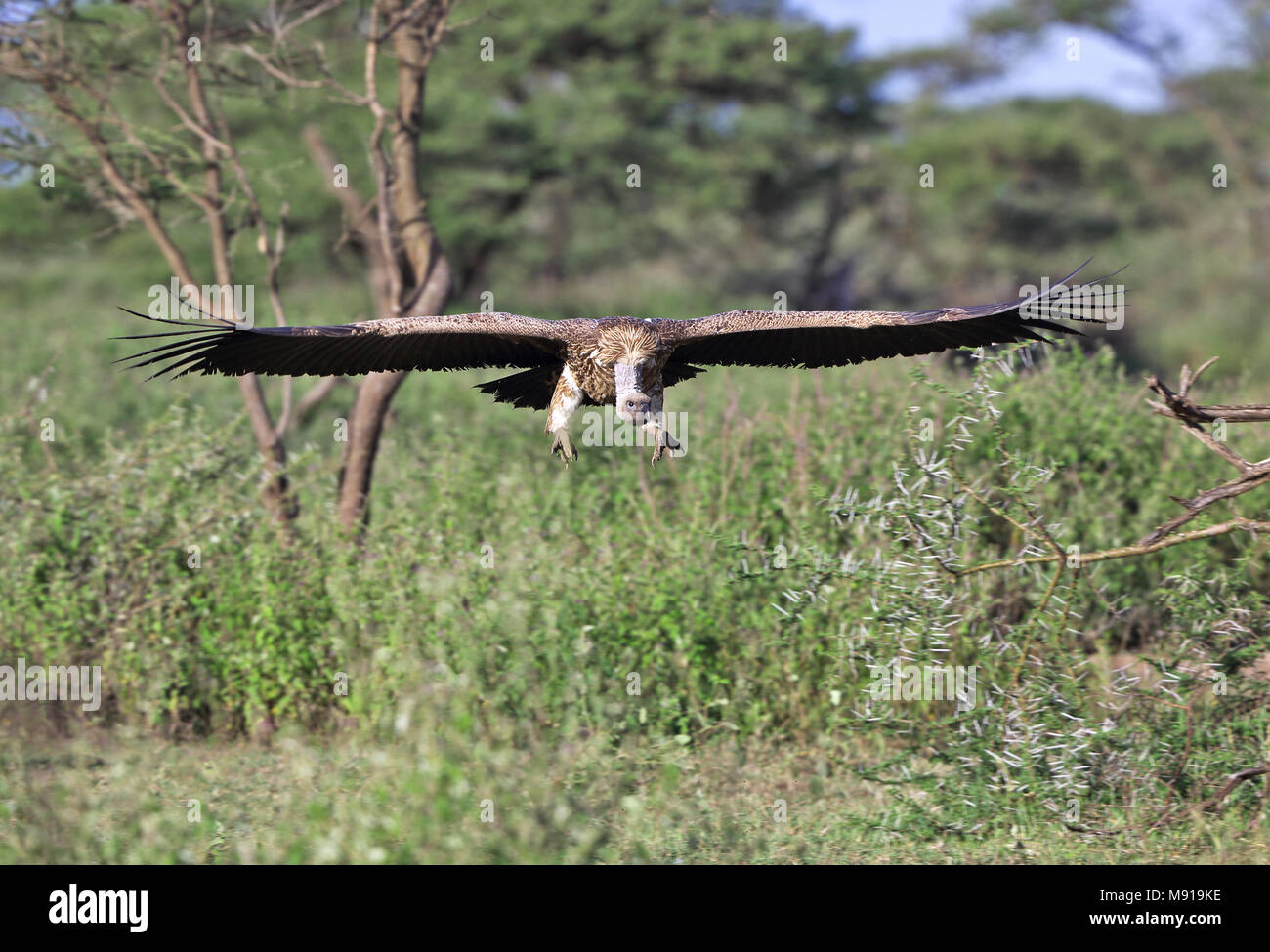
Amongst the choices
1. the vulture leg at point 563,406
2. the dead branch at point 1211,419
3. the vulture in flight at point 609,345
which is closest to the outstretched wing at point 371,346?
the vulture in flight at point 609,345

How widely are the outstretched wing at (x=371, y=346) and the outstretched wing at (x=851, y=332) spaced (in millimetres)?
794

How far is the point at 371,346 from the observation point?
259 inches

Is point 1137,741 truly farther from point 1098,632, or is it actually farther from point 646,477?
point 646,477

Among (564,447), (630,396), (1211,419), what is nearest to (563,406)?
(564,447)

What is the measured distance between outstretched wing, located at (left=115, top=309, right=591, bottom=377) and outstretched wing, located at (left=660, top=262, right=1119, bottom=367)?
79cm

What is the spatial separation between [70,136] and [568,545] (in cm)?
520

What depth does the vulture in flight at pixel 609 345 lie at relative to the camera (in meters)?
6.09

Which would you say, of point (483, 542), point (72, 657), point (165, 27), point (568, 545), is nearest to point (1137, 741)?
point (568, 545)

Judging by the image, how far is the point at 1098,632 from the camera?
7.35 meters

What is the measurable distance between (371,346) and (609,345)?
1.20 meters

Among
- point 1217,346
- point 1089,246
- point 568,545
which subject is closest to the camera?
point 568,545

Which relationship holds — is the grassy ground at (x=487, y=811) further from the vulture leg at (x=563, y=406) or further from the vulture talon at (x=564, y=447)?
the vulture leg at (x=563, y=406)

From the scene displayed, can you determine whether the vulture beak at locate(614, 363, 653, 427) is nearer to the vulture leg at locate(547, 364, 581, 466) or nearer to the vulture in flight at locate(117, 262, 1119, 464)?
the vulture in flight at locate(117, 262, 1119, 464)

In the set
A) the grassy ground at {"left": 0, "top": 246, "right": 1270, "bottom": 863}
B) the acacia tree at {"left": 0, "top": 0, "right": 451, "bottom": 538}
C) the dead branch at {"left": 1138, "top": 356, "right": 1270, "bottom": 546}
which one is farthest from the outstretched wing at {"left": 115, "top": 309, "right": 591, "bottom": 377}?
the dead branch at {"left": 1138, "top": 356, "right": 1270, "bottom": 546}
